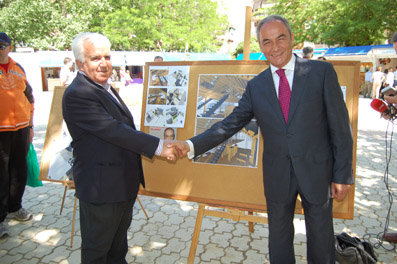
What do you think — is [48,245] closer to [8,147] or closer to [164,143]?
[8,147]

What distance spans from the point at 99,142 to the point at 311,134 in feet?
4.84

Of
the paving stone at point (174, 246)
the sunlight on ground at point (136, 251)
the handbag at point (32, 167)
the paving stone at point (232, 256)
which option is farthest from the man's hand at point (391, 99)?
the handbag at point (32, 167)

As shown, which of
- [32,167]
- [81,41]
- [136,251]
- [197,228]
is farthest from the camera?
[32,167]

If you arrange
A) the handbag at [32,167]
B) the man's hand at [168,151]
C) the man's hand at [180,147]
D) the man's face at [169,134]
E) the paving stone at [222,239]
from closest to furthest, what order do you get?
the man's hand at [168,151] → the man's hand at [180,147] → the man's face at [169,134] → the paving stone at [222,239] → the handbag at [32,167]

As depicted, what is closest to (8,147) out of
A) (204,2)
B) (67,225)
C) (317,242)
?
(67,225)

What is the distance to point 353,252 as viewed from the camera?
2775mm

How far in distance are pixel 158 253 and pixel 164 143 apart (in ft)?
5.09

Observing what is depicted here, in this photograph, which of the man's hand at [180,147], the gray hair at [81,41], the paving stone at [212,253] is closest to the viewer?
the gray hair at [81,41]

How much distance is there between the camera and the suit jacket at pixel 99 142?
78.5 inches

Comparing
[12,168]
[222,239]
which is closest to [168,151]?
[222,239]

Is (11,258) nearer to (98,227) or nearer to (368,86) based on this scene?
(98,227)

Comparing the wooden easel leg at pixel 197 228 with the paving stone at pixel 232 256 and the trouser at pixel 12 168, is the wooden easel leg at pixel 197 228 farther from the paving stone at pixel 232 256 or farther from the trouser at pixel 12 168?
the trouser at pixel 12 168

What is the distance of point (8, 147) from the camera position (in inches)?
137

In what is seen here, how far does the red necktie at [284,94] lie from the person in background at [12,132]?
9.98ft
